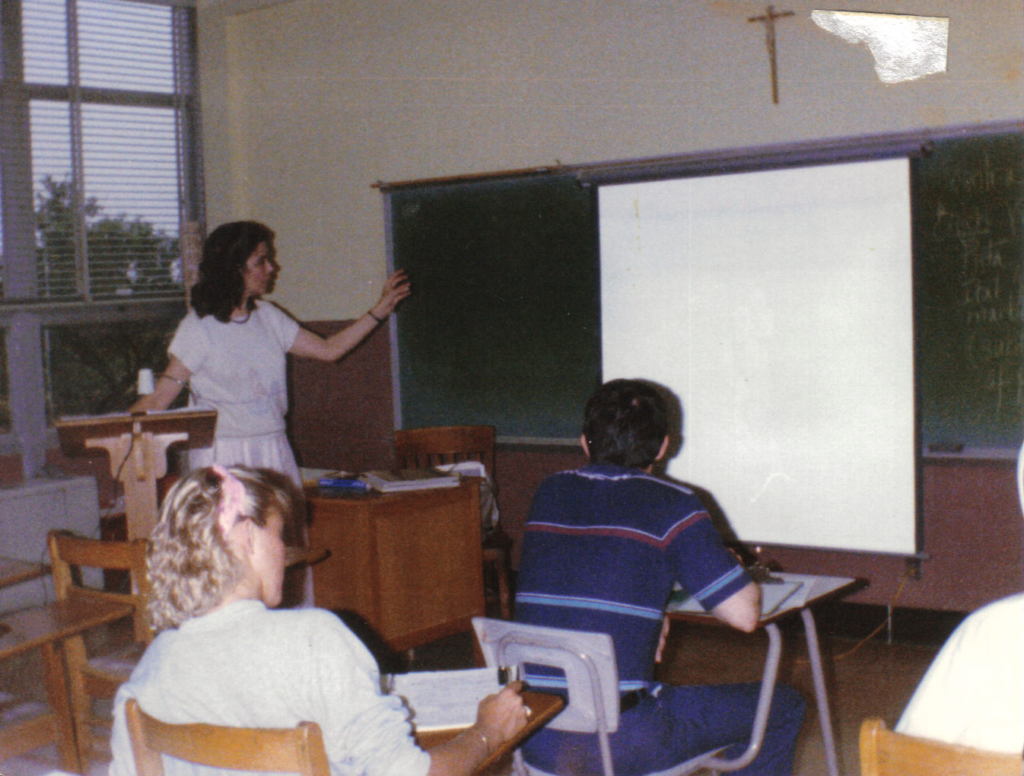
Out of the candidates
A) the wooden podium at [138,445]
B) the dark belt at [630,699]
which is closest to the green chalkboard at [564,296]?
the wooden podium at [138,445]

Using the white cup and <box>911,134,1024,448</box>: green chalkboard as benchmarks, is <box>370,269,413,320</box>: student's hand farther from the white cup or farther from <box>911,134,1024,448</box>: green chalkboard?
<box>911,134,1024,448</box>: green chalkboard

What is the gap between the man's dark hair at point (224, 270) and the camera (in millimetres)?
3344

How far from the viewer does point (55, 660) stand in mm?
2678

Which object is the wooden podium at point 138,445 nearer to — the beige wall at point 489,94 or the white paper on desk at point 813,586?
the white paper on desk at point 813,586

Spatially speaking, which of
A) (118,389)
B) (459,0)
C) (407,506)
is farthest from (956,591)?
(118,389)

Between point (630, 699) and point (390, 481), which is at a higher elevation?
point (390, 481)

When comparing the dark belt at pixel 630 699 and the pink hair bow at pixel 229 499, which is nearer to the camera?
the pink hair bow at pixel 229 499

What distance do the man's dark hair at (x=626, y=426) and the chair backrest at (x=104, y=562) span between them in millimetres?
1123

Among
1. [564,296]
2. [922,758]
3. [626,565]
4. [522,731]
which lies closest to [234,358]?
[564,296]

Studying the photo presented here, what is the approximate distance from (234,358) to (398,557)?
35.0 inches

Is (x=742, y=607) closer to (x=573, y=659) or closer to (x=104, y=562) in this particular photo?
(x=573, y=659)

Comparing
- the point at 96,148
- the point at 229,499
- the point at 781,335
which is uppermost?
the point at 96,148

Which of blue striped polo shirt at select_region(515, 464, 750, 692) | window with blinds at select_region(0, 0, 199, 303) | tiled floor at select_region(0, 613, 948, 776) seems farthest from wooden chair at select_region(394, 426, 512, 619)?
blue striped polo shirt at select_region(515, 464, 750, 692)

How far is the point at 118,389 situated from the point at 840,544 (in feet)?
11.0
